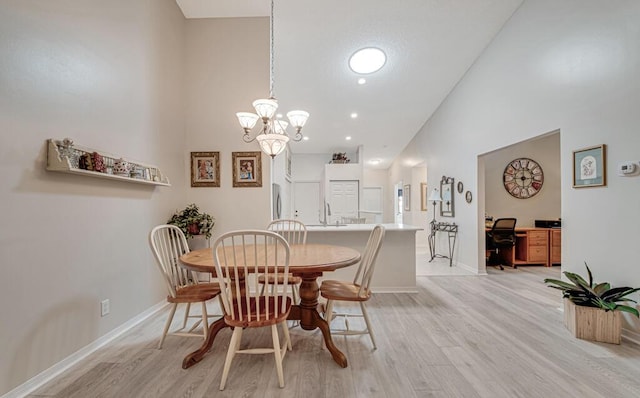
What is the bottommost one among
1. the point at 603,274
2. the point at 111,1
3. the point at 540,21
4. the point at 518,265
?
the point at 518,265

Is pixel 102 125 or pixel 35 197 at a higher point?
pixel 102 125

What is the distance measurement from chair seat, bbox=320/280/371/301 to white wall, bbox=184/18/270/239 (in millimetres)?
1642

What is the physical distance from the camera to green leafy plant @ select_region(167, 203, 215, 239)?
3320mm

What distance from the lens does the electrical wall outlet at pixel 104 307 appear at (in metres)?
2.32

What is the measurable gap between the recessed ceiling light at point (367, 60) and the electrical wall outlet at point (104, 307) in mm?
4523

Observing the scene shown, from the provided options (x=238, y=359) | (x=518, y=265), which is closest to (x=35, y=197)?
(x=238, y=359)

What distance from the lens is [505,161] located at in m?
5.61

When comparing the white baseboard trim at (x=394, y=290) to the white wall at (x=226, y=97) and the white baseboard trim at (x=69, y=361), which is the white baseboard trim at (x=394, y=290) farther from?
the white baseboard trim at (x=69, y=361)

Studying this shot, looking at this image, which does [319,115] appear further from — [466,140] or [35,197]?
[35,197]

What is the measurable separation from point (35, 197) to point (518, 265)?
664cm

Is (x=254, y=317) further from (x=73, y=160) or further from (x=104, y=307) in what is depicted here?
(x=73, y=160)

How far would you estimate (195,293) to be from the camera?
2195 mm

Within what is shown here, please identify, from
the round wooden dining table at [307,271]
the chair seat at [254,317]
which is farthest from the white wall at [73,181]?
the chair seat at [254,317]

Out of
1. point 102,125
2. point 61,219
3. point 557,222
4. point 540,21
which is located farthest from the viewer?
point 557,222
